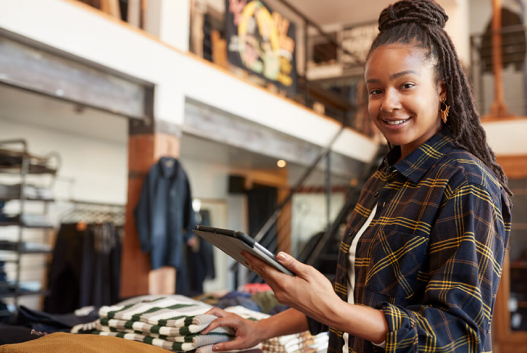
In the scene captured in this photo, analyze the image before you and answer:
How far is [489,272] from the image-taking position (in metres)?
0.84

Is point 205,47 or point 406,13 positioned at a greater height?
point 205,47

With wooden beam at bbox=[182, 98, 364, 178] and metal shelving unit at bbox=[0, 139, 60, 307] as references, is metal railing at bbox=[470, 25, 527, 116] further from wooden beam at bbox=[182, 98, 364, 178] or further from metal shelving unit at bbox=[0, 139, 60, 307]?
metal shelving unit at bbox=[0, 139, 60, 307]

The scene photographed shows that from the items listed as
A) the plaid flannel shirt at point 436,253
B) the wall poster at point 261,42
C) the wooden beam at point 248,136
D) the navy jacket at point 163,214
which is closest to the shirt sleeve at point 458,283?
the plaid flannel shirt at point 436,253

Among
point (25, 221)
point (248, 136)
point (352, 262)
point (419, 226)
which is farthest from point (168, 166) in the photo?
point (419, 226)

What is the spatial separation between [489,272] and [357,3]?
8.84m

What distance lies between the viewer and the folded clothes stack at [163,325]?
1.21 metres

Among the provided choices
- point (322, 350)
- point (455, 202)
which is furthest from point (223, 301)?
point (455, 202)

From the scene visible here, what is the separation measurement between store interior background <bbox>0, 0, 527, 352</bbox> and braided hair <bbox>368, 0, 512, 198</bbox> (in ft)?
8.39

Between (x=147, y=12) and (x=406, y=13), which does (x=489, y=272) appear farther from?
(x=147, y=12)

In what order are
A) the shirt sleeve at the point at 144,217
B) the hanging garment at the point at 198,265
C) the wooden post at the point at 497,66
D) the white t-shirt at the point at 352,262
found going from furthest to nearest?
the wooden post at the point at 497,66 → the hanging garment at the point at 198,265 → the shirt sleeve at the point at 144,217 → the white t-shirt at the point at 352,262

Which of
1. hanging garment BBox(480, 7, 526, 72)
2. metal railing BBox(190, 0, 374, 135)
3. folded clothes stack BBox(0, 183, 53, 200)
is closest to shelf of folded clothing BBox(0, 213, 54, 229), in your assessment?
folded clothes stack BBox(0, 183, 53, 200)

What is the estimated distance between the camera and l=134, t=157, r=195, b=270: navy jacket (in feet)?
12.6

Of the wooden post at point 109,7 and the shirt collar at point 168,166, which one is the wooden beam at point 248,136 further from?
the wooden post at point 109,7

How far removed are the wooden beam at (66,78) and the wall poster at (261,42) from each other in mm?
1243
